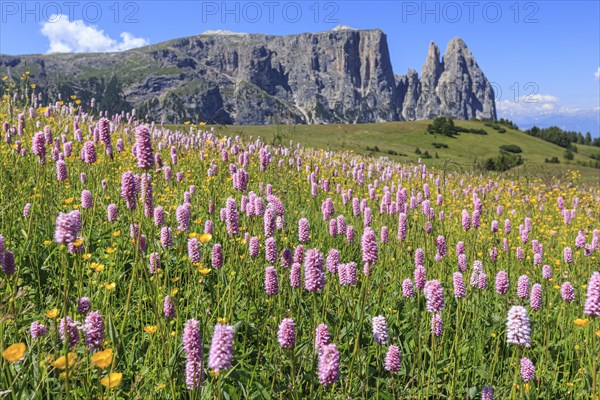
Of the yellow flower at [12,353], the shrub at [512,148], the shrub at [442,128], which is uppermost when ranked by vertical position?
the shrub at [442,128]

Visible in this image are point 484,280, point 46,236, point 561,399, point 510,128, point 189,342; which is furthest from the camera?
point 510,128

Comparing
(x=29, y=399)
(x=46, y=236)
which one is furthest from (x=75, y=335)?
(x=46, y=236)

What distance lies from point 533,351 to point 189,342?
10.9 feet

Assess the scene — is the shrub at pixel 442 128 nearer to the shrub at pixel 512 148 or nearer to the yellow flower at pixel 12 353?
the shrub at pixel 512 148

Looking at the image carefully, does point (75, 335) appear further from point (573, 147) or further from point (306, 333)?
point (573, 147)

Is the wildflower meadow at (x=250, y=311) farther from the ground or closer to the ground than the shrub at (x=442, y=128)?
closer to the ground

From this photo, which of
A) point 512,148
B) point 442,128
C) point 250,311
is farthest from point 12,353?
point 442,128

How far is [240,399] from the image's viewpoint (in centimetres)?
284

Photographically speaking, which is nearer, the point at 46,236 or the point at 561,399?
the point at 561,399

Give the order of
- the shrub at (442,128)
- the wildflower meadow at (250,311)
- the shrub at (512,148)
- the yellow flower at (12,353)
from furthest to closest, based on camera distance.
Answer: the shrub at (442,128) < the shrub at (512,148) < the wildflower meadow at (250,311) < the yellow flower at (12,353)

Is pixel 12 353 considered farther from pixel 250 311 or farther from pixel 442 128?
pixel 442 128

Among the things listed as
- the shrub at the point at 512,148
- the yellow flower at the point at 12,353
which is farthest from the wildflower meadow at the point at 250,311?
the shrub at the point at 512,148

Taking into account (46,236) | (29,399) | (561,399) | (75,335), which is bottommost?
(561,399)

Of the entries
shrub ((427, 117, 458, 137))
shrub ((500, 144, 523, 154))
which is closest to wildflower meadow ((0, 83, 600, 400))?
shrub ((500, 144, 523, 154))
